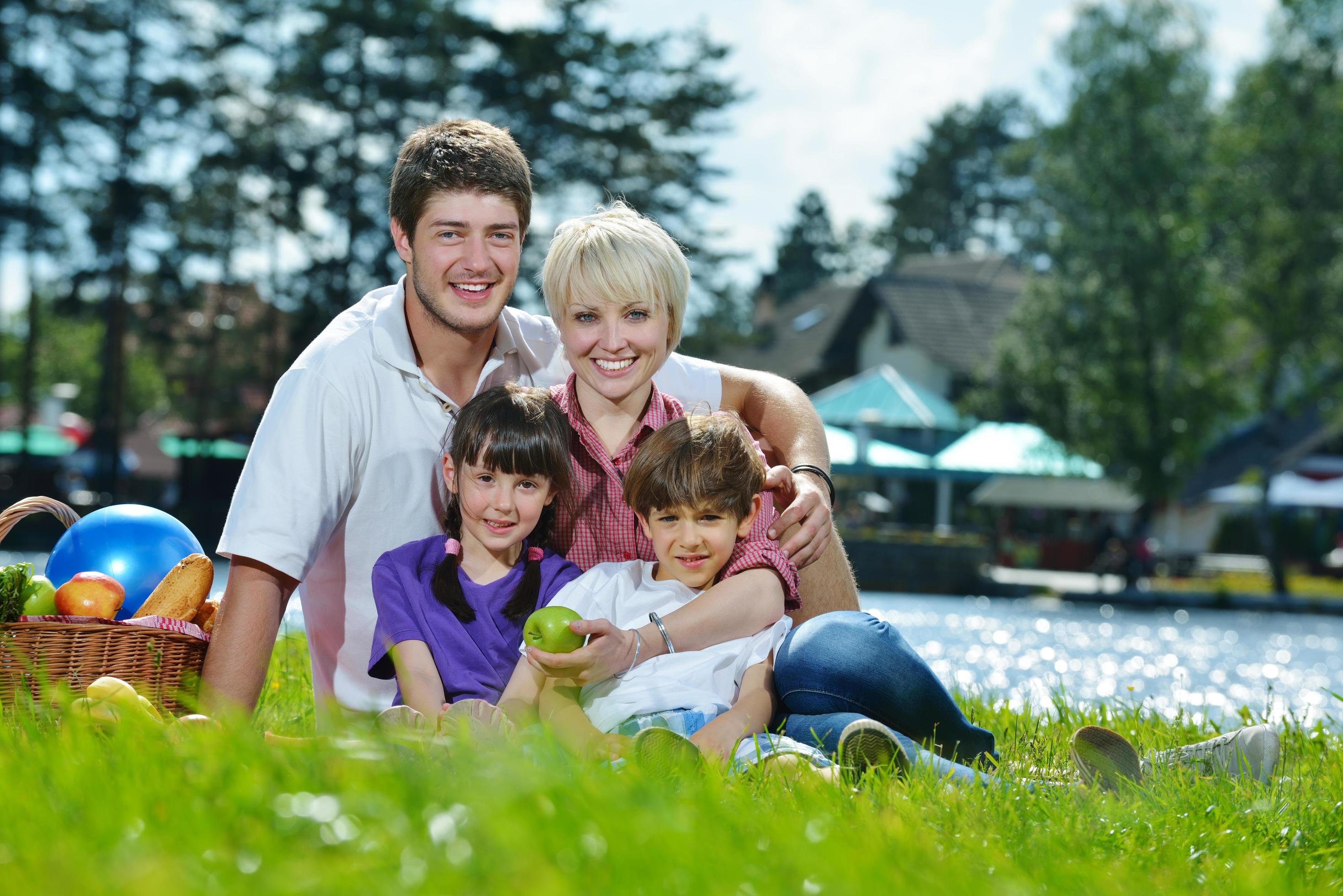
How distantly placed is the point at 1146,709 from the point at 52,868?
4.48m

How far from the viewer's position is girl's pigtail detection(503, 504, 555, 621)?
11.1ft

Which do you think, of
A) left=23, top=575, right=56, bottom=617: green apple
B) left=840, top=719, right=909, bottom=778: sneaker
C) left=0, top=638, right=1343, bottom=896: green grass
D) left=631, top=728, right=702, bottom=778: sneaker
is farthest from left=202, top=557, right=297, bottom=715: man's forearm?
left=840, top=719, right=909, bottom=778: sneaker

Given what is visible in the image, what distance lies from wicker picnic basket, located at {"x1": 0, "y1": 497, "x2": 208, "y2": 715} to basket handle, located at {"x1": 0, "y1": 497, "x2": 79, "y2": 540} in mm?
372

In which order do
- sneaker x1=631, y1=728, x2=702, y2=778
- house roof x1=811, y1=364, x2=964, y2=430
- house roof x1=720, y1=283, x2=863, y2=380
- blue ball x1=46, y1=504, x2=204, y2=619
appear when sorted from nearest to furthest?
sneaker x1=631, y1=728, x2=702, y2=778 → blue ball x1=46, y1=504, x2=204, y2=619 → house roof x1=811, y1=364, x2=964, y2=430 → house roof x1=720, y1=283, x2=863, y2=380

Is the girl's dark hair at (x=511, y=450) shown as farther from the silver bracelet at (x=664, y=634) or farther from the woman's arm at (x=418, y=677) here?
the silver bracelet at (x=664, y=634)

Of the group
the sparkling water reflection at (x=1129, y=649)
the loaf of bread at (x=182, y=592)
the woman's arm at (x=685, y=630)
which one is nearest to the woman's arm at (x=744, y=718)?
the woman's arm at (x=685, y=630)

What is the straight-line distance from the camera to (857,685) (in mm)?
3236

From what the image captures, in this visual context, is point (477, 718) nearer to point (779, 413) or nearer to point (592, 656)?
point (592, 656)

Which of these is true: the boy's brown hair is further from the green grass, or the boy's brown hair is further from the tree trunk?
the tree trunk

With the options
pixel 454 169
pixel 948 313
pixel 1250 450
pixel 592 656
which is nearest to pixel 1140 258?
pixel 1250 450

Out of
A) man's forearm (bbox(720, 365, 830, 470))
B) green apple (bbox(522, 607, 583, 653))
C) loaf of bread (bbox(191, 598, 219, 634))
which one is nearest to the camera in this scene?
green apple (bbox(522, 607, 583, 653))

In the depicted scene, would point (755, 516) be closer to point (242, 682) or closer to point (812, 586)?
point (812, 586)

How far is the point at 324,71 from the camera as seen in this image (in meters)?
28.5

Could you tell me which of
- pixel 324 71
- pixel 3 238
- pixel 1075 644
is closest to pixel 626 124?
pixel 324 71
